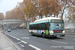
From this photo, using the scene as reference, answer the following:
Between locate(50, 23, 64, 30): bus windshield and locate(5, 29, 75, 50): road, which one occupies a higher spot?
locate(50, 23, 64, 30): bus windshield

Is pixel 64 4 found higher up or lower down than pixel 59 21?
higher up

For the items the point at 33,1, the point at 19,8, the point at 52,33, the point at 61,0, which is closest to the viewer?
the point at 52,33

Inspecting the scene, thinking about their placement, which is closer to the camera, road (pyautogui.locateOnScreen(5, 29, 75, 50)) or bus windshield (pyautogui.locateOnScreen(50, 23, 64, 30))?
road (pyautogui.locateOnScreen(5, 29, 75, 50))

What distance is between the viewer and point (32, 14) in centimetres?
4784

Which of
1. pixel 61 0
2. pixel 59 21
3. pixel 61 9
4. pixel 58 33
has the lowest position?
pixel 58 33

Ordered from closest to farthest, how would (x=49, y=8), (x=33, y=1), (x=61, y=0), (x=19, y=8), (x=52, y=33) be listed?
(x=52, y=33) < (x=61, y=0) < (x=49, y=8) < (x=33, y=1) < (x=19, y=8)

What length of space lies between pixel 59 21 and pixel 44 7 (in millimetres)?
23927

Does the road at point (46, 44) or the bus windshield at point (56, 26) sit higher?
the bus windshield at point (56, 26)

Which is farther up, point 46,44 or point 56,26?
point 56,26

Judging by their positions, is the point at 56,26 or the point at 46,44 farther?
the point at 56,26

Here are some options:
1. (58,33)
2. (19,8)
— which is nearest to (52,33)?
(58,33)

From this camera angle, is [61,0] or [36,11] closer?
[61,0]

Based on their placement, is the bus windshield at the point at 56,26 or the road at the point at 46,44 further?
the bus windshield at the point at 56,26

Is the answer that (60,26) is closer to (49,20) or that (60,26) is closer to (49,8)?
(49,20)
